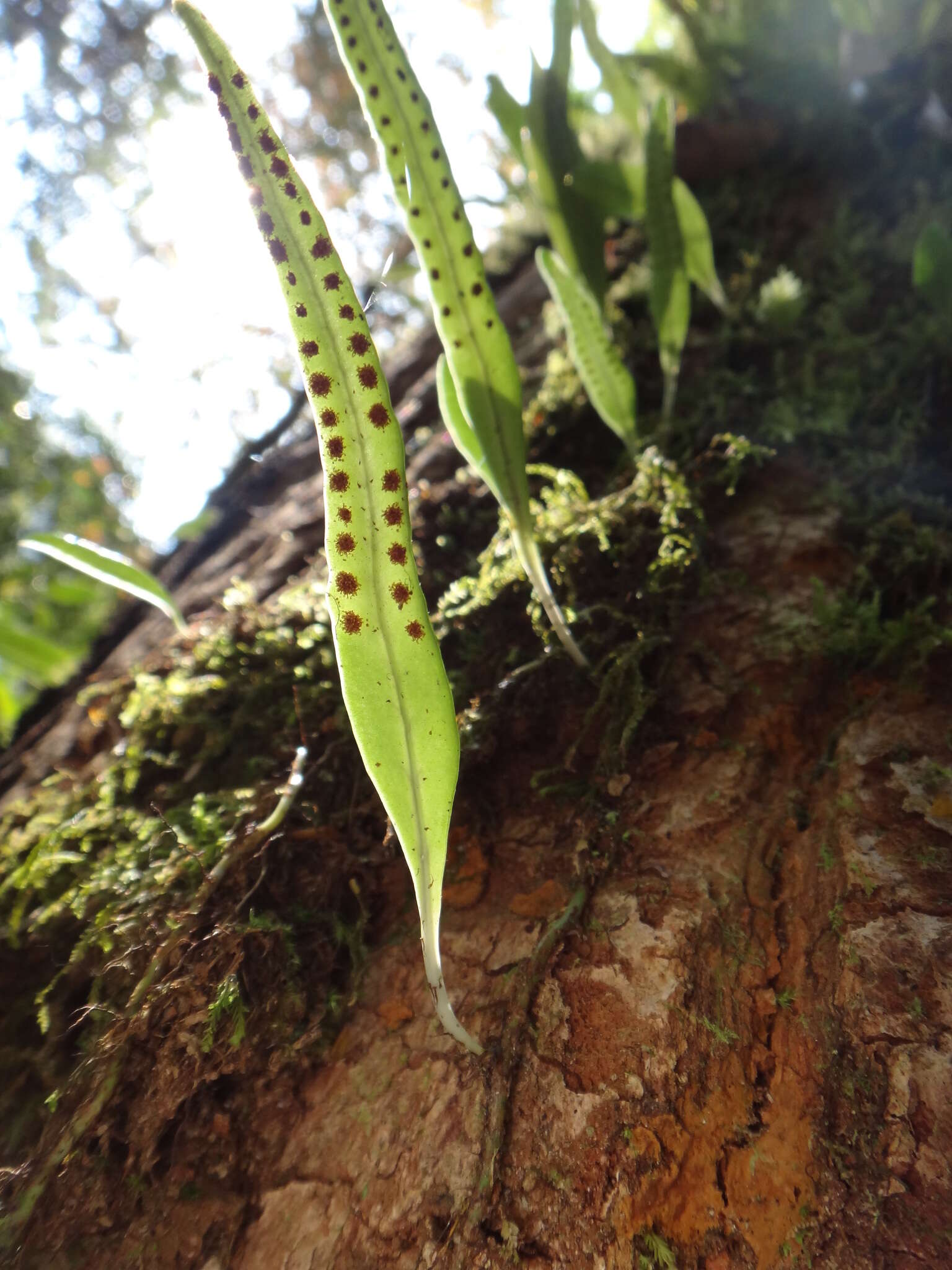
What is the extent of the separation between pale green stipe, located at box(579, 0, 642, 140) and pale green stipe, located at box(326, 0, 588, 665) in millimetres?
1462

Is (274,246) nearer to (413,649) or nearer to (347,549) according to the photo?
(347,549)

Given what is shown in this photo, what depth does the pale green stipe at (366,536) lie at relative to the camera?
2.40 ft

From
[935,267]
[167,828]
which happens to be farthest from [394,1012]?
[935,267]

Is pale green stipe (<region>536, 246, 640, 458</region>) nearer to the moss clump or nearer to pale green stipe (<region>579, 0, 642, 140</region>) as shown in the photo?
the moss clump

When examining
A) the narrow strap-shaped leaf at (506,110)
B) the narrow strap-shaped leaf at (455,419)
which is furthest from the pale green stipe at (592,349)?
the narrow strap-shaped leaf at (506,110)

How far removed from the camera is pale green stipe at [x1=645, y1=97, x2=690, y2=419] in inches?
55.0

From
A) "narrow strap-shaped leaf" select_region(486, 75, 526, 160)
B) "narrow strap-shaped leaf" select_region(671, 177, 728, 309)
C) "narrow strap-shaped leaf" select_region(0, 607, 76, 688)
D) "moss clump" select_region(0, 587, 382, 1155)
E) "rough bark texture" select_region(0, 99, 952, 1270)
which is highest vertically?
"narrow strap-shaped leaf" select_region(486, 75, 526, 160)

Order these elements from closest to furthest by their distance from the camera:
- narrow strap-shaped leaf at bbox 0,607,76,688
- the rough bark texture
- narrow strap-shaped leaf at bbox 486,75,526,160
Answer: the rough bark texture → narrow strap-shaped leaf at bbox 486,75,526,160 → narrow strap-shaped leaf at bbox 0,607,76,688

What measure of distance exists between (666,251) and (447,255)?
2.36ft

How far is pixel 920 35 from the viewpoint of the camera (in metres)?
2.03

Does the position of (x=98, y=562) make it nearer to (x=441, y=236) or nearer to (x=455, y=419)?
(x=455, y=419)

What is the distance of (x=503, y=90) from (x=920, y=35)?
1.26m

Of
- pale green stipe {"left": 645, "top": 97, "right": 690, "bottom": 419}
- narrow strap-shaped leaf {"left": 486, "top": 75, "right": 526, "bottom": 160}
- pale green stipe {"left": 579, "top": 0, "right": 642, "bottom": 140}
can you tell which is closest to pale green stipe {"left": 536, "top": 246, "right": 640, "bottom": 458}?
pale green stipe {"left": 645, "top": 97, "right": 690, "bottom": 419}

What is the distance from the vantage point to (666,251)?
1.44 metres
